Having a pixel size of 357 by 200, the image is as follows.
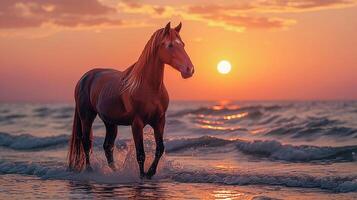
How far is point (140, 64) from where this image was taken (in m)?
8.60

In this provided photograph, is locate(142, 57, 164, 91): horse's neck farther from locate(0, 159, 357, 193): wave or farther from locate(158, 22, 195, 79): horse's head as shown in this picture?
locate(0, 159, 357, 193): wave

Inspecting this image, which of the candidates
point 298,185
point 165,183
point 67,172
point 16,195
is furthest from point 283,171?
point 16,195

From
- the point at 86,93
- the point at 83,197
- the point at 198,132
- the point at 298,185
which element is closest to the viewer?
the point at 83,197

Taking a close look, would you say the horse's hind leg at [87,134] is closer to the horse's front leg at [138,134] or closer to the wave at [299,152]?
the horse's front leg at [138,134]

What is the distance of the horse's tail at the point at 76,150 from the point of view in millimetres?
10180

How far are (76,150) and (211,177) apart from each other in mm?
2514

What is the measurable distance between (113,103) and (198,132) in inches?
528

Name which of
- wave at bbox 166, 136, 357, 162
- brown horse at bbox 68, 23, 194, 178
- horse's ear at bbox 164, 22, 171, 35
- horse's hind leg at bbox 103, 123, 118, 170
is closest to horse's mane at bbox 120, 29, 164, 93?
brown horse at bbox 68, 23, 194, 178

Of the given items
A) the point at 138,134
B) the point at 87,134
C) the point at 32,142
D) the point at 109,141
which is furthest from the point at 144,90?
the point at 32,142

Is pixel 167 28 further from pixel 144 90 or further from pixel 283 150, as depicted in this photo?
pixel 283 150

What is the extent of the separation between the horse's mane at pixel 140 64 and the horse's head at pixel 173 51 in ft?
0.35

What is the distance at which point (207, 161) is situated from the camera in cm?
1250

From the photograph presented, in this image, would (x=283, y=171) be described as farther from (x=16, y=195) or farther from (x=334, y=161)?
(x=16, y=195)

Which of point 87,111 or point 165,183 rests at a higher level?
point 87,111
